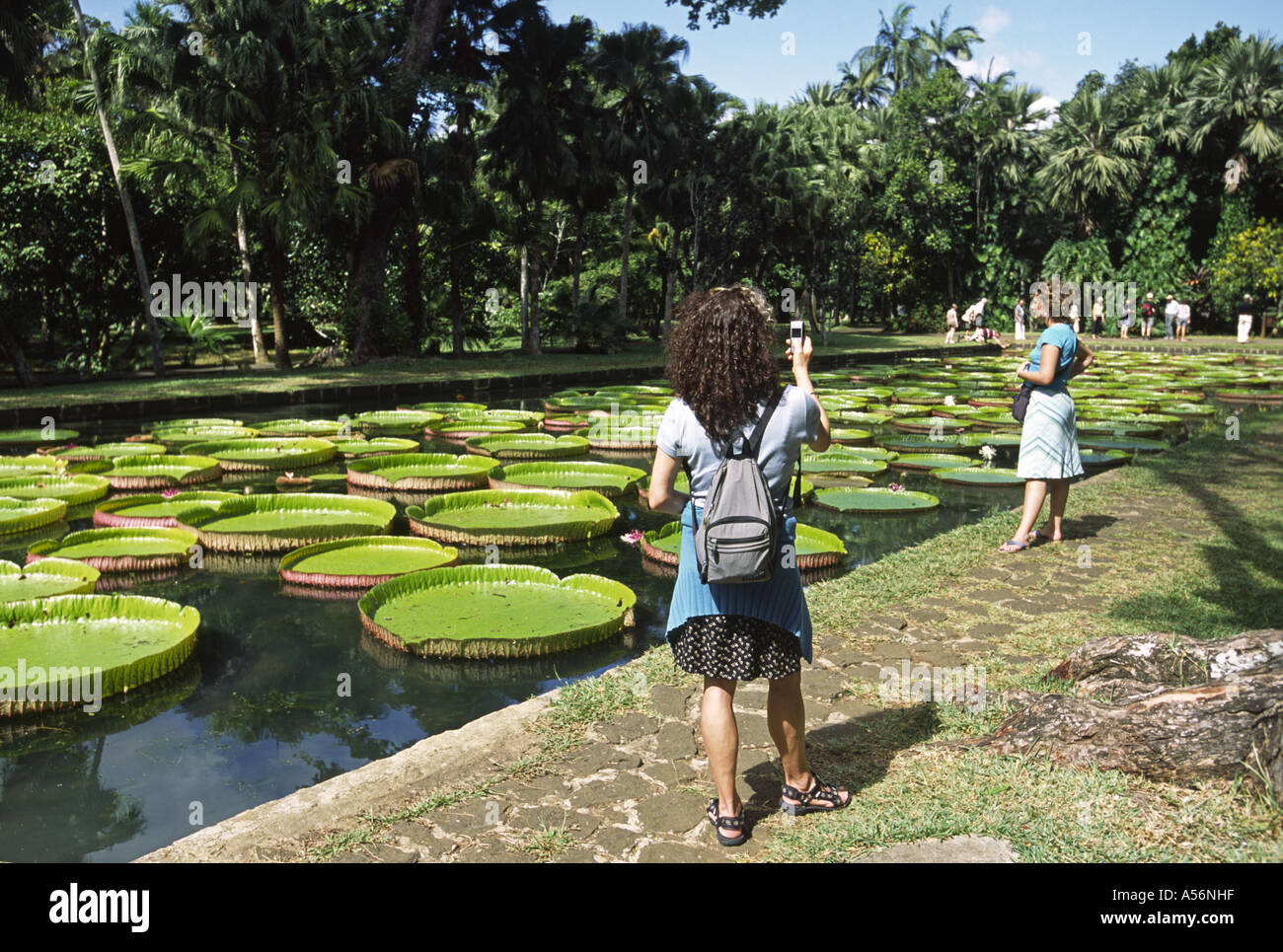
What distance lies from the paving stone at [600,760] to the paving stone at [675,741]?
11 cm

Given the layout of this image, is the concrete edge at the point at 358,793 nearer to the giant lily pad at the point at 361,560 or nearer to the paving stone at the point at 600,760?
the paving stone at the point at 600,760

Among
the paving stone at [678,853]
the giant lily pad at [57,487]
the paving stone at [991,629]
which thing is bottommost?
the paving stone at [678,853]

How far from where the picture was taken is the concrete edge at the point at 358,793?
8.32ft

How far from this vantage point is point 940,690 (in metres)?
3.58

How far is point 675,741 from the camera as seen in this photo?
10.6 feet

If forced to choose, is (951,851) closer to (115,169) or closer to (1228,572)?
(1228,572)

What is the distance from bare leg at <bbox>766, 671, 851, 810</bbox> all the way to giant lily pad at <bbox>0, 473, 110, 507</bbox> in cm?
624

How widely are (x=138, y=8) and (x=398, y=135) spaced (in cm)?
468

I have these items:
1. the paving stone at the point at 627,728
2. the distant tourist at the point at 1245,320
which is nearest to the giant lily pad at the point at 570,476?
the paving stone at the point at 627,728

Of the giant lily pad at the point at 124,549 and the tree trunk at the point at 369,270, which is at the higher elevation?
the tree trunk at the point at 369,270

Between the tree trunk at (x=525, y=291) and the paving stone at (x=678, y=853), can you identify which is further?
the tree trunk at (x=525, y=291)

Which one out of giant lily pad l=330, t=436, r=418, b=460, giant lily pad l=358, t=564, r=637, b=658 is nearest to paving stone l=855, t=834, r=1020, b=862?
giant lily pad l=358, t=564, r=637, b=658
